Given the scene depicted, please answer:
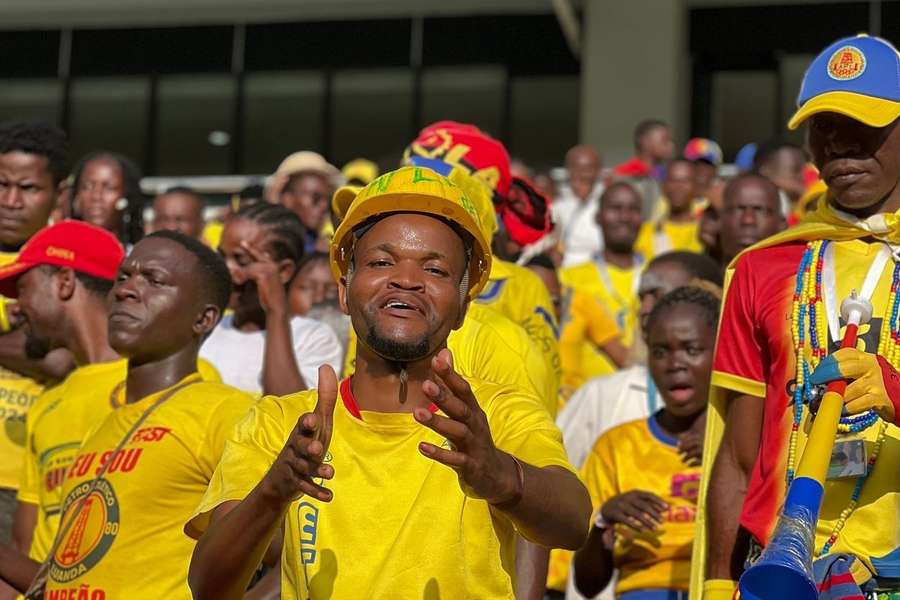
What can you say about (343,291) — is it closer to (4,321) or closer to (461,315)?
(461,315)

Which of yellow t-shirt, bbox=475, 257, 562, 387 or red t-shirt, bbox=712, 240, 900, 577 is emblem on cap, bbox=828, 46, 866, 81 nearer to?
red t-shirt, bbox=712, 240, 900, 577

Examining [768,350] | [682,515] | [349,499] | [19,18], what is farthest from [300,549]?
[19,18]

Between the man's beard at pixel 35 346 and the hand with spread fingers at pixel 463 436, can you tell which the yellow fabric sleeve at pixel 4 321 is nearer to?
the man's beard at pixel 35 346

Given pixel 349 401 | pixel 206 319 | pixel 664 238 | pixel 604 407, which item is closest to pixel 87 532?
pixel 206 319

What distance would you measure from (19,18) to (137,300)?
16642 millimetres

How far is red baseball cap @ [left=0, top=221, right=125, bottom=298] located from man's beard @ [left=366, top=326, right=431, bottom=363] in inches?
120

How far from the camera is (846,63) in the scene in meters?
5.19

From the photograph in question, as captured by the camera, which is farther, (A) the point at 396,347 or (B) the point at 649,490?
(B) the point at 649,490

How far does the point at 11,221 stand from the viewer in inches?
322

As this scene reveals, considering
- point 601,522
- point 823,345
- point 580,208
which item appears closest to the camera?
point 823,345

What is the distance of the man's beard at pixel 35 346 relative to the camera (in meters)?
7.14

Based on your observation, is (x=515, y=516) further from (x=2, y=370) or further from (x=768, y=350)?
(x=2, y=370)

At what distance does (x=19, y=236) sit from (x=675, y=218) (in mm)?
6042

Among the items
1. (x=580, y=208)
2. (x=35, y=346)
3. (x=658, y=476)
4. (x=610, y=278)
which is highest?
(x=580, y=208)
